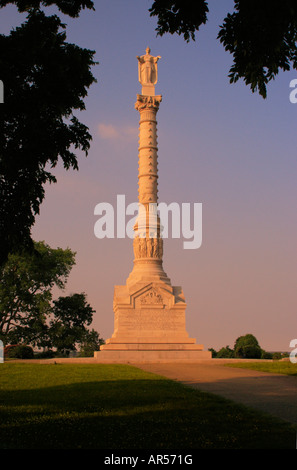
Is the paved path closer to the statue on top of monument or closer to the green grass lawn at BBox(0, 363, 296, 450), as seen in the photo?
the green grass lawn at BBox(0, 363, 296, 450)

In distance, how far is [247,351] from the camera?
129 feet

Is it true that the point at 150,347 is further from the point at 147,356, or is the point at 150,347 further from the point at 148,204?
the point at 148,204

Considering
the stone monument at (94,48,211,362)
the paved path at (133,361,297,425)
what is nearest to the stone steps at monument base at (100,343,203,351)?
the stone monument at (94,48,211,362)

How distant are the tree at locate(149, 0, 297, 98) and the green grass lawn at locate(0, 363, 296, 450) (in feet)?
18.3

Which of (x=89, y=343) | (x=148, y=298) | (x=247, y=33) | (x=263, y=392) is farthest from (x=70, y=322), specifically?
(x=247, y=33)

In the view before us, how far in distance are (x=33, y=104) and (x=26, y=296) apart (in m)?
38.3

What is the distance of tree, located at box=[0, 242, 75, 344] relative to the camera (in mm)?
46906

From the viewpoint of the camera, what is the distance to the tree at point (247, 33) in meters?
8.30

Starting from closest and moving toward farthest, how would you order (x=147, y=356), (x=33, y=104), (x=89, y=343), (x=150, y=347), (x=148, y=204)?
(x=33, y=104) → (x=147, y=356) → (x=150, y=347) → (x=148, y=204) → (x=89, y=343)

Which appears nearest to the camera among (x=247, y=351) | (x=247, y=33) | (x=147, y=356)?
(x=247, y=33)

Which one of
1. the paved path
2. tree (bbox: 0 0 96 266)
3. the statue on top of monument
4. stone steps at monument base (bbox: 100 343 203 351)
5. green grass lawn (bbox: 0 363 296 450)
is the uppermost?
the statue on top of monument
